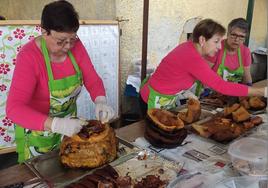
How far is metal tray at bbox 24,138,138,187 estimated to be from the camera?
1.22 meters

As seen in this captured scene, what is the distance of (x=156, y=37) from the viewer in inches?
155

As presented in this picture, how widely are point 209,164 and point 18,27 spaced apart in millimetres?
2229

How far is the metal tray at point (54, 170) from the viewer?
4.00 feet

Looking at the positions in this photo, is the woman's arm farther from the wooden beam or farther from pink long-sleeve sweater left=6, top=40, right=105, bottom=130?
pink long-sleeve sweater left=6, top=40, right=105, bottom=130

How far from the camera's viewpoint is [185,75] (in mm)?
2221

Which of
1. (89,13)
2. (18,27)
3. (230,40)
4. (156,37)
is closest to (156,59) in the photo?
(156,37)

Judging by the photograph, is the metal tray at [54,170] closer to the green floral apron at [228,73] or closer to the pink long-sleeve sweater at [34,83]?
the pink long-sleeve sweater at [34,83]

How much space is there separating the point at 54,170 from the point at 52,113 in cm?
47

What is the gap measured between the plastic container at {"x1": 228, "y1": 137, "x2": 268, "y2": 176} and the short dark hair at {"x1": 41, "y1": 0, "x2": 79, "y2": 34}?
94 cm

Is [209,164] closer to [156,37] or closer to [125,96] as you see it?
[125,96]

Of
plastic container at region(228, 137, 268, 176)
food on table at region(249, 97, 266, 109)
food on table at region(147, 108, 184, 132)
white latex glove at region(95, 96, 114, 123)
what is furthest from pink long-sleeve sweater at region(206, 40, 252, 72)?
plastic container at region(228, 137, 268, 176)

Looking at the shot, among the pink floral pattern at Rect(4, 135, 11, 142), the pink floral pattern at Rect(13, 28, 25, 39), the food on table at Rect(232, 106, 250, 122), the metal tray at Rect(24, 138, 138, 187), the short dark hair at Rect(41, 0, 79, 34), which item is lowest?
the pink floral pattern at Rect(4, 135, 11, 142)

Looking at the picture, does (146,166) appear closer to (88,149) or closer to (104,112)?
(88,149)

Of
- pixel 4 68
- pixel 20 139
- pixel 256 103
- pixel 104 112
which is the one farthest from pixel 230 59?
pixel 4 68
